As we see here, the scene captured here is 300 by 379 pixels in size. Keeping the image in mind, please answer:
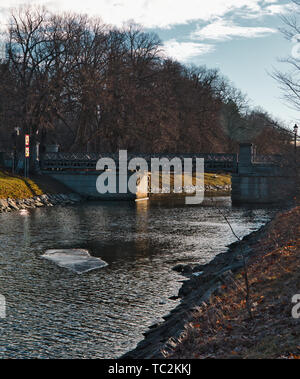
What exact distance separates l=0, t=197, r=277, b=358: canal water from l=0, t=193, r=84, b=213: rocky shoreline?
467 centimetres

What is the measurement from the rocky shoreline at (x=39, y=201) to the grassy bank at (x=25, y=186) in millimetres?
850

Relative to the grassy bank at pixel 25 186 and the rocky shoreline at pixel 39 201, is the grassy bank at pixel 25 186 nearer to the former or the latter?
the grassy bank at pixel 25 186

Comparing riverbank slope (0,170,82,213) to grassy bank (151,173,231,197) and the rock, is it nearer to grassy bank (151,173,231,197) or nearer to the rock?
the rock

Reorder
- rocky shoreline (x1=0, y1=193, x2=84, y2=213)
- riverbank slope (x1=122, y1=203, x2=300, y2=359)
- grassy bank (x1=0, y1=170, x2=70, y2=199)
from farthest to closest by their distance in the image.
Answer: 1. grassy bank (x1=0, y1=170, x2=70, y2=199)
2. rocky shoreline (x1=0, y1=193, x2=84, y2=213)
3. riverbank slope (x1=122, y1=203, x2=300, y2=359)

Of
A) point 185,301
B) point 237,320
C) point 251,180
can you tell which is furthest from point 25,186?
point 237,320

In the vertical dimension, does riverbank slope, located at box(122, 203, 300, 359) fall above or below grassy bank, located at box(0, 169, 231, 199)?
below

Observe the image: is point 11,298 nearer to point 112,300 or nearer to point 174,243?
point 112,300

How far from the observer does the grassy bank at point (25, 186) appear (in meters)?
49.5

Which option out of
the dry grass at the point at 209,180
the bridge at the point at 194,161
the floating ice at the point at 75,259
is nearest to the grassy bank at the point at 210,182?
the dry grass at the point at 209,180

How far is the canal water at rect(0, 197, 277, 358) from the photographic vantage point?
12.7 meters

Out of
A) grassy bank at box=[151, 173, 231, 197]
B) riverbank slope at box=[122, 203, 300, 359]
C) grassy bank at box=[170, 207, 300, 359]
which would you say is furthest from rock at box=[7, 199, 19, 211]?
grassy bank at box=[170, 207, 300, 359]

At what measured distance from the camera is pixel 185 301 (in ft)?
51.6

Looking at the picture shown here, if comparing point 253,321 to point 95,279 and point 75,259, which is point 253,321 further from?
point 75,259
